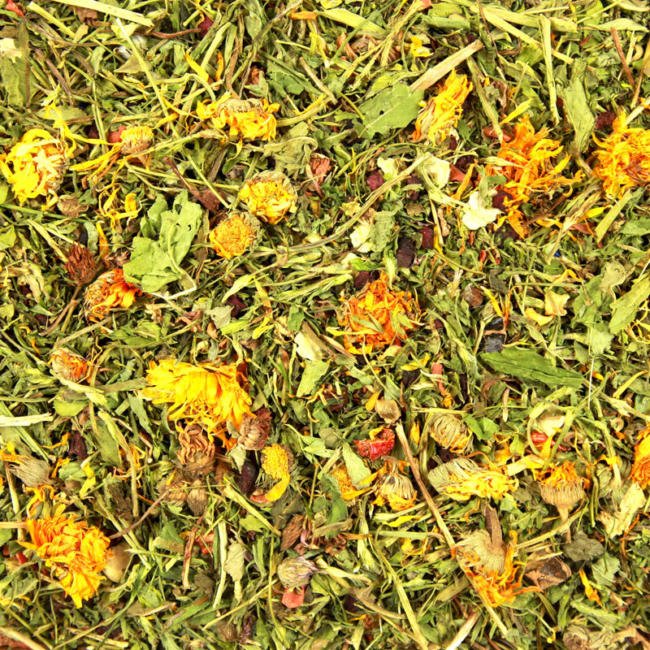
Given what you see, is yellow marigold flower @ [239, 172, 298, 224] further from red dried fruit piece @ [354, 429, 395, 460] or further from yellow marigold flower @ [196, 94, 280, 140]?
red dried fruit piece @ [354, 429, 395, 460]

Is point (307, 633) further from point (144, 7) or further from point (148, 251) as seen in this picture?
point (144, 7)

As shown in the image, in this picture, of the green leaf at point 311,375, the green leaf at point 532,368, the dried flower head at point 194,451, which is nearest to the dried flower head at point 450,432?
the green leaf at point 532,368

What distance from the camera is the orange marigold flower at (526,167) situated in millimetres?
1422

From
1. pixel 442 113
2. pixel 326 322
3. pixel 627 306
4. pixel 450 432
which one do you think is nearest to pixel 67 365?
pixel 326 322

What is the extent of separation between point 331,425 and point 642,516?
705 mm

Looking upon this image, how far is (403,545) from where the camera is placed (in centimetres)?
141

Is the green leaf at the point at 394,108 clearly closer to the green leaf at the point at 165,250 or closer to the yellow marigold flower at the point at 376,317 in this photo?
the yellow marigold flower at the point at 376,317

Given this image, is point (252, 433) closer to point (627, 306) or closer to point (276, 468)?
point (276, 468)

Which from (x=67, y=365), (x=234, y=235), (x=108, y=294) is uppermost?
(x=234, y=235)

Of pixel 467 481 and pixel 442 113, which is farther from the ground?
pixel 442 113

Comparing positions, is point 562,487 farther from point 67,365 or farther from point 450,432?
point 67,365

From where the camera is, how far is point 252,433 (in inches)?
54.4

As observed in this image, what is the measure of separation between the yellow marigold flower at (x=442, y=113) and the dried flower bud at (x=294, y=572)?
3.07 ft

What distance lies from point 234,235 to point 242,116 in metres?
0.25
